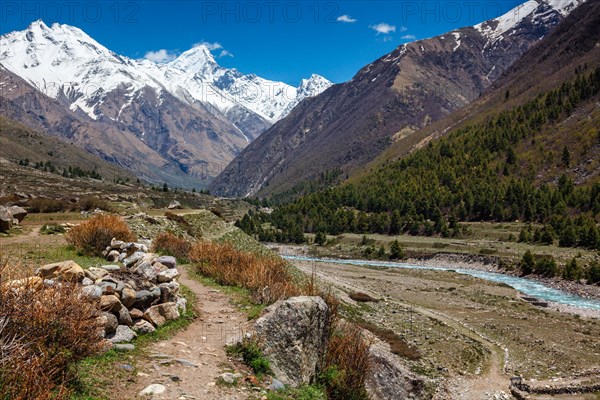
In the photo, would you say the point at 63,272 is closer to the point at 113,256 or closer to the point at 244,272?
the point at 113,256

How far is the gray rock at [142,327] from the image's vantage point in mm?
13133

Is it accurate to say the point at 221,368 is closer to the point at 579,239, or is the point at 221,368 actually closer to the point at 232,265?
the point at 232,265

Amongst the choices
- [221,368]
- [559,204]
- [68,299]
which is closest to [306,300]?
[221,368]

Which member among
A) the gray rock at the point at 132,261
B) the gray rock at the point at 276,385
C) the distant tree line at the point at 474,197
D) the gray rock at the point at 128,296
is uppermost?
the distant tree line at the point at 474,197

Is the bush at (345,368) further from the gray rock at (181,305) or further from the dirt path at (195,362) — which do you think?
the gray rock at (181,305)

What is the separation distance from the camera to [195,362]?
39.7ft

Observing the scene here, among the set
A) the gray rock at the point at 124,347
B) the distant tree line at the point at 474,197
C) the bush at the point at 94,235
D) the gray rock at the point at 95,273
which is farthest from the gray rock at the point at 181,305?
the distant tree line at the point at 474,197

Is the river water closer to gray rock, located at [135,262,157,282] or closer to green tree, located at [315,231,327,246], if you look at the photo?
green tree, located at [315,231,327,246]

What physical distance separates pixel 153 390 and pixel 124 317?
3627 millimetres

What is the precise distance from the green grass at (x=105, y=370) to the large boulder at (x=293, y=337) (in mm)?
3155

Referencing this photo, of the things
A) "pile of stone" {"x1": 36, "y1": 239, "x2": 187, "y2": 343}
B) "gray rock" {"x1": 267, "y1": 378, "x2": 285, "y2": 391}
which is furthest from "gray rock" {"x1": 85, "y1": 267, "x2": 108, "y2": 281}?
"gray rock" {"x1": 267, "y1": 378, "x2": 285, "y2": 391}

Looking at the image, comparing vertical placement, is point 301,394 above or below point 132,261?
below

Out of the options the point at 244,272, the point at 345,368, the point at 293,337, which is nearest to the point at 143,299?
the point at 293,337

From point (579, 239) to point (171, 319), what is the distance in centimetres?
9680
